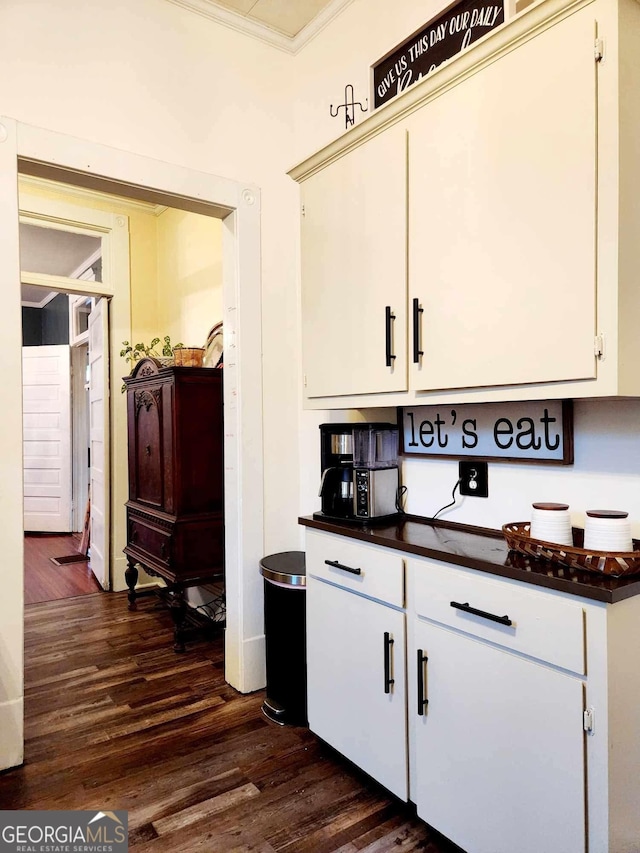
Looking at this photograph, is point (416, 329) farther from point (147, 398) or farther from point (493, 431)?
point (147, 398)

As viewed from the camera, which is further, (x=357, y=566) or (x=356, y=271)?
(x=356, y=271)

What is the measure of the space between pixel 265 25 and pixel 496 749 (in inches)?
123

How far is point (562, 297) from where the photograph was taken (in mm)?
1354

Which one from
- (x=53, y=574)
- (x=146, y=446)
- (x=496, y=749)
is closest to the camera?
(x=496, y=749)

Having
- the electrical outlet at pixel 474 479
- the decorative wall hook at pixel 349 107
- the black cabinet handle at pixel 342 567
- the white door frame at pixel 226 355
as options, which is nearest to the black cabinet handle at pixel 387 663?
the black cabinet handle at pixel 342 567

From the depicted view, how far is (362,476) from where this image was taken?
80.8 inches

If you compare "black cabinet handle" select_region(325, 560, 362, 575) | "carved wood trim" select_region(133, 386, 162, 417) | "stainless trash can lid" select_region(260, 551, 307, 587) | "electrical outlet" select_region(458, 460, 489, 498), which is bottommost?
"stainless trash can lid" select_region(260, 551, 307, 587)

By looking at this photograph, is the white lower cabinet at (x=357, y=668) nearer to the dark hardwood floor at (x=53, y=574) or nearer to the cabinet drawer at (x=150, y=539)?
the cabinet drawer at (x=150, y=539)

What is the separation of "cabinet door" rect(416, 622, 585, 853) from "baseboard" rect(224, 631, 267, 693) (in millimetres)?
1156

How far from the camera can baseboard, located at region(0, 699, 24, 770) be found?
2.03 metres

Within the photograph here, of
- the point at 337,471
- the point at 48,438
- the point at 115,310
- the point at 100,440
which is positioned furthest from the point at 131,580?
the point at 48,438

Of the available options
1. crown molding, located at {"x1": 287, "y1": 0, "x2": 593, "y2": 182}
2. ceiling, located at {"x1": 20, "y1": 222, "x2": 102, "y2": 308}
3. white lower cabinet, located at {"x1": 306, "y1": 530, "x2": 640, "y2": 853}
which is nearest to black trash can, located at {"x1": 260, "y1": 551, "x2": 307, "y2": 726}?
white lower cabinet, located at {"x1": 306, "y1": 530, "x2": 640, "y2": 853}

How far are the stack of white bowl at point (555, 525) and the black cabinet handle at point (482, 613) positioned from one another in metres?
0.23
